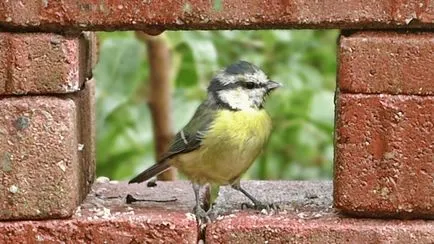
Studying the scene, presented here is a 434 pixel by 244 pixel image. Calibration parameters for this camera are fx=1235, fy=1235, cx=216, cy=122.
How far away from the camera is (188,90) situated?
15.4 ft

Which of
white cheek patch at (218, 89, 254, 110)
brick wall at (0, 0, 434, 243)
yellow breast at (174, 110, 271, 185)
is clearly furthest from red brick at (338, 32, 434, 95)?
white cheek patch at (218, 89, 254, 110)

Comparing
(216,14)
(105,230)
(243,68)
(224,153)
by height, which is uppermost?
(216,14)

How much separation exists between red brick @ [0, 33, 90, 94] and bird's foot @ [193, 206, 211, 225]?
1.55 ft

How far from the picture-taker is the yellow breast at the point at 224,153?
3.56 metres

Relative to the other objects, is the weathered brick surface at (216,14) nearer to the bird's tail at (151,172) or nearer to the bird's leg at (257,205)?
the bird's leg at (257,205)

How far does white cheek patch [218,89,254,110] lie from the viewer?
12.2ft

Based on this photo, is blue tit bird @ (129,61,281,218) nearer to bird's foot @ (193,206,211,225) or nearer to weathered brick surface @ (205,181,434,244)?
bird's foot @ (193,206,211,225)

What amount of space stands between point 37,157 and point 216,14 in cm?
54

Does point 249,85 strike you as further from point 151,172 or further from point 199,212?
point 199,212

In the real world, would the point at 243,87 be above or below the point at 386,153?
above

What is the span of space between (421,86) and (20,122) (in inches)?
36.9

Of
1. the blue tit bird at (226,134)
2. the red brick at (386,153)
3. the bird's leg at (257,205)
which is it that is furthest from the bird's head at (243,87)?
the red brick at (386,153)

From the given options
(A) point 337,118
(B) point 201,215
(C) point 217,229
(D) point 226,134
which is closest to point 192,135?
(D) point 226,134

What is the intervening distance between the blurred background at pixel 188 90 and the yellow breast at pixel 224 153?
0.64 meters
